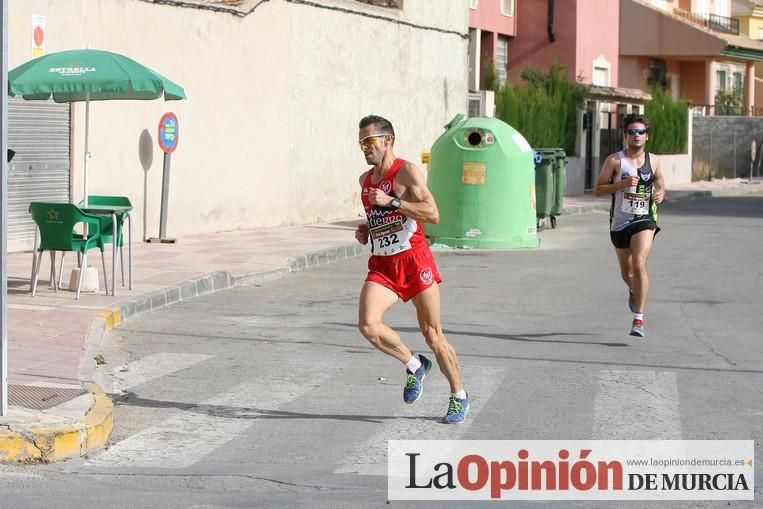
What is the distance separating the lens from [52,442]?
7.59m

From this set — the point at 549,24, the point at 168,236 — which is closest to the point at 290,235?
the point at 168,236

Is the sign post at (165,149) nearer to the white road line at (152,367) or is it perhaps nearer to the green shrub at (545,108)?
the white road line at (152,367)

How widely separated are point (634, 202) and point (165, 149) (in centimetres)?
960

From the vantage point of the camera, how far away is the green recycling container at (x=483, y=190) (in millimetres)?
20578

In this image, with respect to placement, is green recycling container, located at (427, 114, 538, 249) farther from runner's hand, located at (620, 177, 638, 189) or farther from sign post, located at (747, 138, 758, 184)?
sign post, located at (747, 138, 758, 184)

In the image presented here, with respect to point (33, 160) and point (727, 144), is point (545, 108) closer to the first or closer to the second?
point (727, 144)

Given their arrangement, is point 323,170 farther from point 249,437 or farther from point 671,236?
point 249,437

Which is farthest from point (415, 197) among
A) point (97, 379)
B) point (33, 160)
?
point (33, 160)

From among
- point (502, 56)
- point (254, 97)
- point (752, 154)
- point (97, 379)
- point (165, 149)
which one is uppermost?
point (502, 56)

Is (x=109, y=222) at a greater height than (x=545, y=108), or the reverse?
(x=545, y=108)

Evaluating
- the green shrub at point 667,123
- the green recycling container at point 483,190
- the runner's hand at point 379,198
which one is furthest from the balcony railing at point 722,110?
the runner's hand at point 379,198

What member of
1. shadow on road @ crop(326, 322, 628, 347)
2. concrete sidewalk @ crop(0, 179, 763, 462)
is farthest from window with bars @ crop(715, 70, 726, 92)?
shadow on road @ crop(326, 322, 628, 347)

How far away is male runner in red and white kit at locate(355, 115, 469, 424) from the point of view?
8484mm

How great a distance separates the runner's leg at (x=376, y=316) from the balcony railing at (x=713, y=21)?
4773cm
